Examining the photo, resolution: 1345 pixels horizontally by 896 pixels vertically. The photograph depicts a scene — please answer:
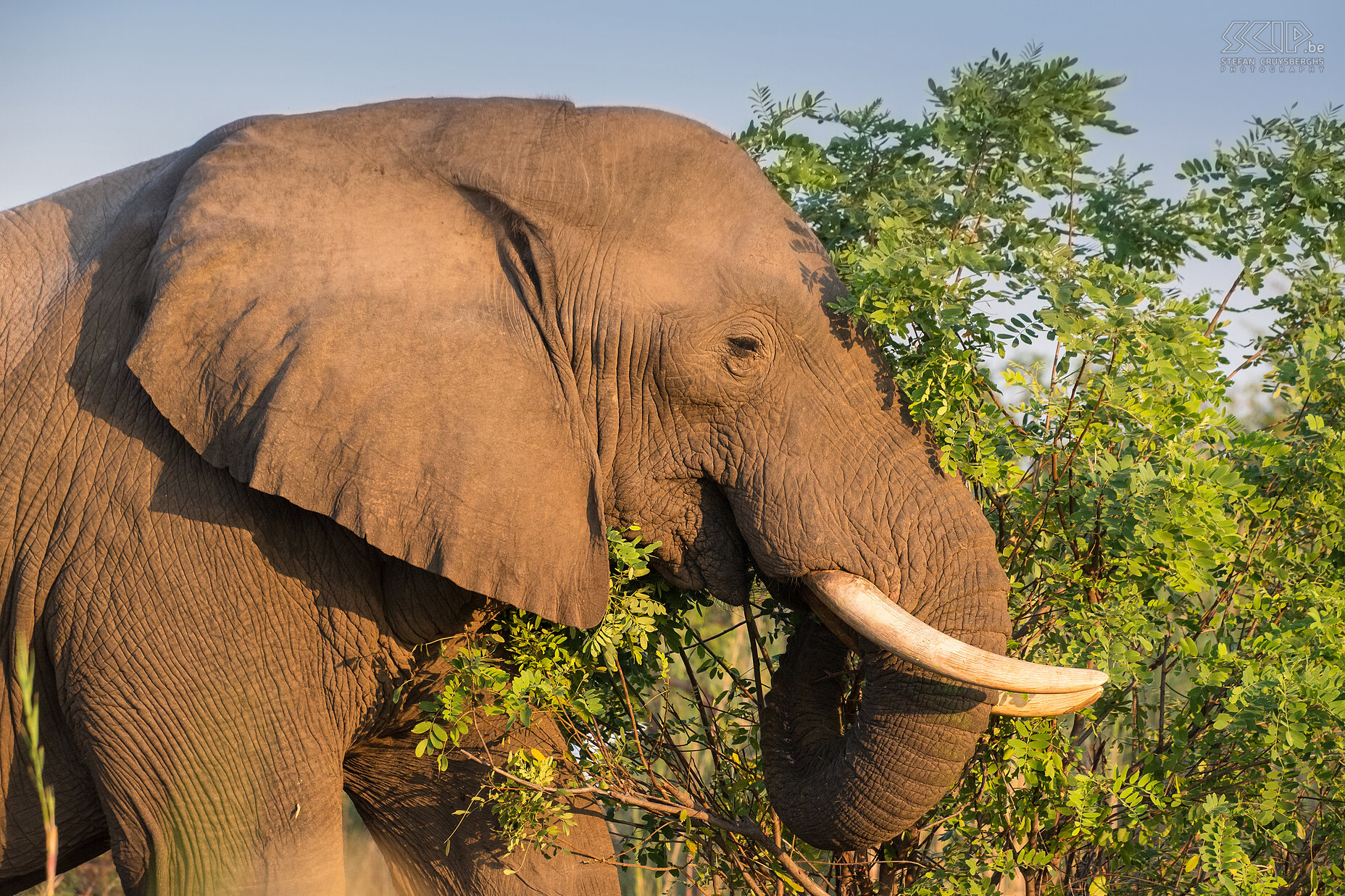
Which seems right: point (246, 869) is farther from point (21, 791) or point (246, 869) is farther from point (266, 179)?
point (266, 179)

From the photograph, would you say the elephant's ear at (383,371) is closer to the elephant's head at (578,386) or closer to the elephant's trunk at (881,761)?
the elephant's head at (578,386)

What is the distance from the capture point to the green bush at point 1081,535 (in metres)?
3.46

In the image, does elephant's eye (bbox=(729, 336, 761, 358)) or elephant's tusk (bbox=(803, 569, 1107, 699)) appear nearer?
elephant's tusk (bbox=(803, 569, 1107, 699))

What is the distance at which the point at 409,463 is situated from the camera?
3.50m

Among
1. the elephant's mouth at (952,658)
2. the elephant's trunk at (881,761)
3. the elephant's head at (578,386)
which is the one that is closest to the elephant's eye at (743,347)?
the elephant's head at (578,386)

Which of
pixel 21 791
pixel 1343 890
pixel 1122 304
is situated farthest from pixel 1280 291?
pixel 21 791

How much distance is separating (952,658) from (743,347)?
1.01m

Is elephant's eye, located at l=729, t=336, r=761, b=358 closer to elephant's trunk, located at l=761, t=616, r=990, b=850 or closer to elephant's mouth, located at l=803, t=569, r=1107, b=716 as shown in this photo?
elephant's mouth, located at l=803, t=569, r=1107, b=716

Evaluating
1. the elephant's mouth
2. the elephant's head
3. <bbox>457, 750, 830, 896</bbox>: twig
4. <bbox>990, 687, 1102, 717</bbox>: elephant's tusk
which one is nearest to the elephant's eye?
the elephant's head

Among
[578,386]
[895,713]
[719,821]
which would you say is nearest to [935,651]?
[895,713]

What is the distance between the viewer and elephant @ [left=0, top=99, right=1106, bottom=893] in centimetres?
353

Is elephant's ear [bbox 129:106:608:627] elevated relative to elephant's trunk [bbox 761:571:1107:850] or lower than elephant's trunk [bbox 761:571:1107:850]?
elevated

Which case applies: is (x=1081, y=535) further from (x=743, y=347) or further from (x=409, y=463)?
(x=409, y=463)

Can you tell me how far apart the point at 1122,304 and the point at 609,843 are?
2385 millimetres
